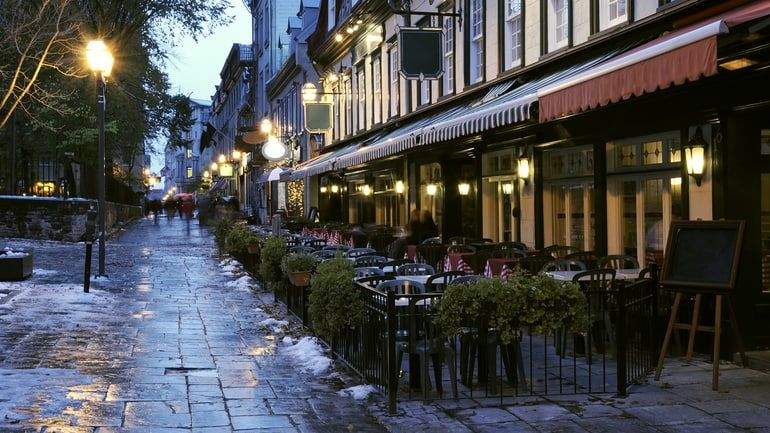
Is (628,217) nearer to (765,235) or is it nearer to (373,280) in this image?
(765,235)

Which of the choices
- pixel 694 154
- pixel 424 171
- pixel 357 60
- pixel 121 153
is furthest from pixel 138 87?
pixel 694 154

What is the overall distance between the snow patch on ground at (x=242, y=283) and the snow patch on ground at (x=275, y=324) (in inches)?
172

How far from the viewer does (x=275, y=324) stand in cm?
1153

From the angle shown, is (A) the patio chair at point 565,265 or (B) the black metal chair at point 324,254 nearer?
(A) the patio chair at point 565,265

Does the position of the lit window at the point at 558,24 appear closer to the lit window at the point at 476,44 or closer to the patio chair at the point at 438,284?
the lit window at the point at 476,44

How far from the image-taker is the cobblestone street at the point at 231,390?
626cm

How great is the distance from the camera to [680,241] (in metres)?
7.66

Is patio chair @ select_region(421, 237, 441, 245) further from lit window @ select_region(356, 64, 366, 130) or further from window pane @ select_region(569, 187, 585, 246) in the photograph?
lit window @ select_region(356, 64, 366, 130)

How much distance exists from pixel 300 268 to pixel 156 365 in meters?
2.72

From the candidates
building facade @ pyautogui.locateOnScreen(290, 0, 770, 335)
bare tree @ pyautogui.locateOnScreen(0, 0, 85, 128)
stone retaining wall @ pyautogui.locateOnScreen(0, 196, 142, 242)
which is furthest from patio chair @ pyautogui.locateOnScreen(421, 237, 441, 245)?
stone retaining wall @ pyautogui.locateOnScreen(0, 196, 142, 242)

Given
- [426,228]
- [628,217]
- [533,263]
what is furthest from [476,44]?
[533,263]

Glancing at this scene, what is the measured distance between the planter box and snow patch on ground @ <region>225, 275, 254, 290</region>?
3.78m

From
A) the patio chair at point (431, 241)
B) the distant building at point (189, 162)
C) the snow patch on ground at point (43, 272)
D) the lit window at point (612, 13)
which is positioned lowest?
the snow patch on ground at point (43, 272)

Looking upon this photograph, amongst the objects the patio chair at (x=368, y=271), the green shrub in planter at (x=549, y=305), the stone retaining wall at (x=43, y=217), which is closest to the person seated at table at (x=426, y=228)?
the patio chair at (x=368, y=271)
